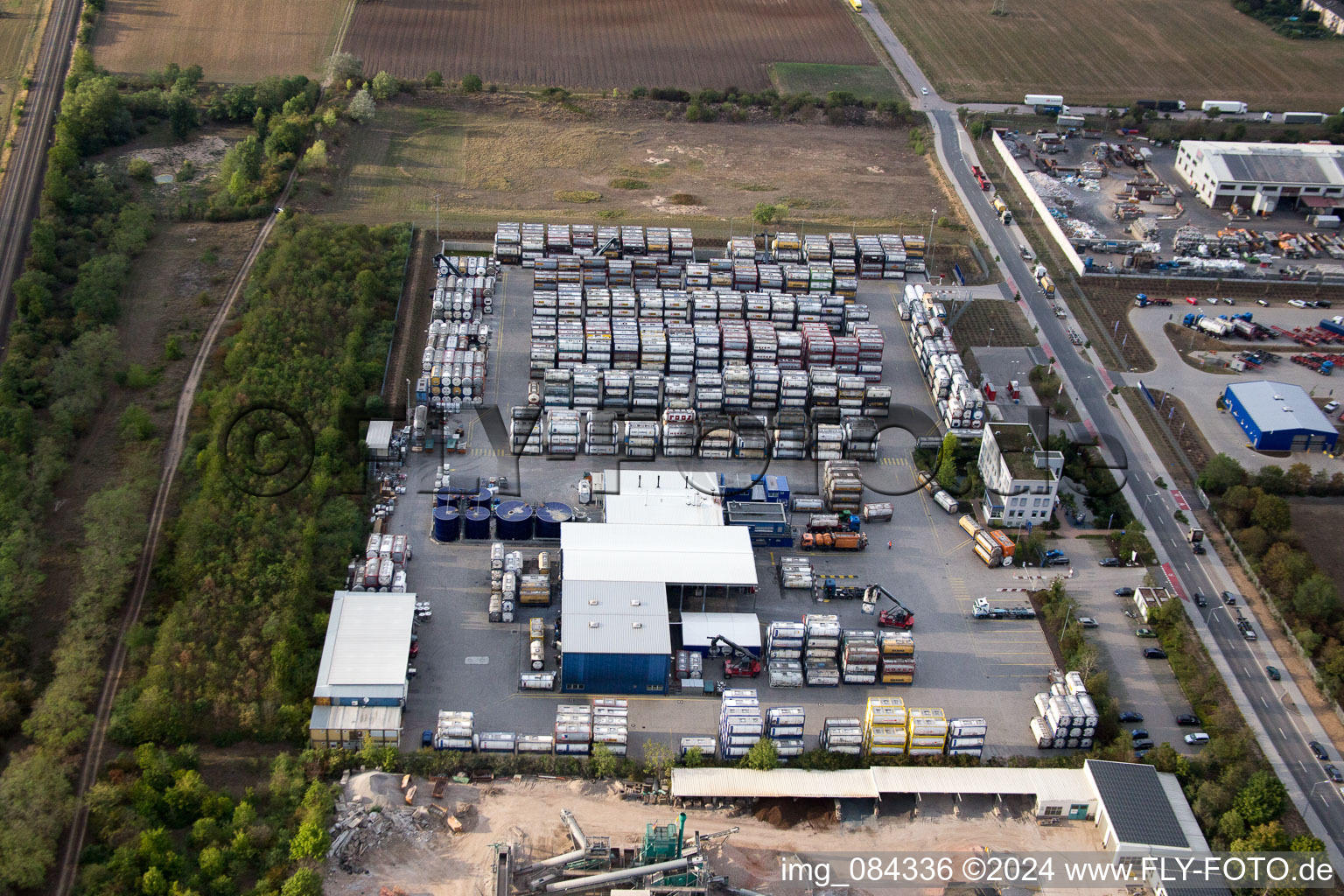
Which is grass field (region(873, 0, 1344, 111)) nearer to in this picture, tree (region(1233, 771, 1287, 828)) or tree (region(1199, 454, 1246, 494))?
tree (region(1199, 454, 1246, 494))

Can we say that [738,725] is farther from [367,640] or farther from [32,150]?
[32,150]

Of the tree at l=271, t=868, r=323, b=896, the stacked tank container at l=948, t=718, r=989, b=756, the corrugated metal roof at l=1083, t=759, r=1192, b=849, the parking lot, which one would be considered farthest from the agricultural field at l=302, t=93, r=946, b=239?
the tree at l=271, t=868, r=323, b=896

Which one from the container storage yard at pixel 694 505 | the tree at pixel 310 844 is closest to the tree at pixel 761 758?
the container storage yard at pixel 694 505

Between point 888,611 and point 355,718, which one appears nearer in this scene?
point 355,718

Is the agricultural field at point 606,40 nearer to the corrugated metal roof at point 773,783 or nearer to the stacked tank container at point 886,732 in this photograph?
the stacked tank container at point 886,732

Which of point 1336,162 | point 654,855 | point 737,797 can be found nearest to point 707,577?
point 737,797

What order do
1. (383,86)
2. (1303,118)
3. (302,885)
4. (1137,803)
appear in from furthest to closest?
1. (1303,118)
2. (383,86)
3. (1137,803)
4. (302,885)

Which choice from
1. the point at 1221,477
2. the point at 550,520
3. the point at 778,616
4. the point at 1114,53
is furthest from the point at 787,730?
the point at 1114,53
